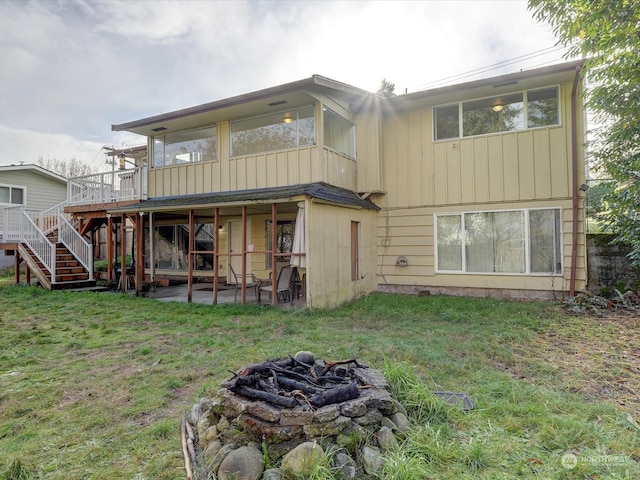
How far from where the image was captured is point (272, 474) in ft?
6.58

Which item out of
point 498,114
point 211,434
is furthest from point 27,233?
point 498,114

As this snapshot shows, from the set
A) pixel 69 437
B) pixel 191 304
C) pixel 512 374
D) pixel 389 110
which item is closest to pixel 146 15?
pixel 389 110

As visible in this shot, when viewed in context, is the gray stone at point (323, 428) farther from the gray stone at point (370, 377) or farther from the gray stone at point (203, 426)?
the gray stone at point (203, 426)

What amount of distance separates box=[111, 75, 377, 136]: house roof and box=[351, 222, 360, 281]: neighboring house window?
10.3 feet

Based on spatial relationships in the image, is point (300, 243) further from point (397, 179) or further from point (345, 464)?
point (345, 464)

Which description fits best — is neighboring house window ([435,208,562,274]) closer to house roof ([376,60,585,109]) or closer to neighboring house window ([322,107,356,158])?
house roof ([376,60,585,109])

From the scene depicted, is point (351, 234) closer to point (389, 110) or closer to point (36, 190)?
point (389, 110)

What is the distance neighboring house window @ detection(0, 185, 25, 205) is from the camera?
16.5 meters

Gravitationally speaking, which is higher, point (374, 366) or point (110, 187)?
point (110, 187)

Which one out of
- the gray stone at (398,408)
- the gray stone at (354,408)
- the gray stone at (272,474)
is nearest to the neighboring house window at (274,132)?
the gray stone at (398,408)

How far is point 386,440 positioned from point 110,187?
1235 centimetres

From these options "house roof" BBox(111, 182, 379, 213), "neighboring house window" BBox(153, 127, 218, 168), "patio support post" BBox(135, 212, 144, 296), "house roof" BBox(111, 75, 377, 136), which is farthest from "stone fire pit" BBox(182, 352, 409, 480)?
"neighboring house window" BBox(153, 127, 218, 168)

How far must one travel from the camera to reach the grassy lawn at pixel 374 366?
2217mm

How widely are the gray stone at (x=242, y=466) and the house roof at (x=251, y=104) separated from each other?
6926 millimetres
